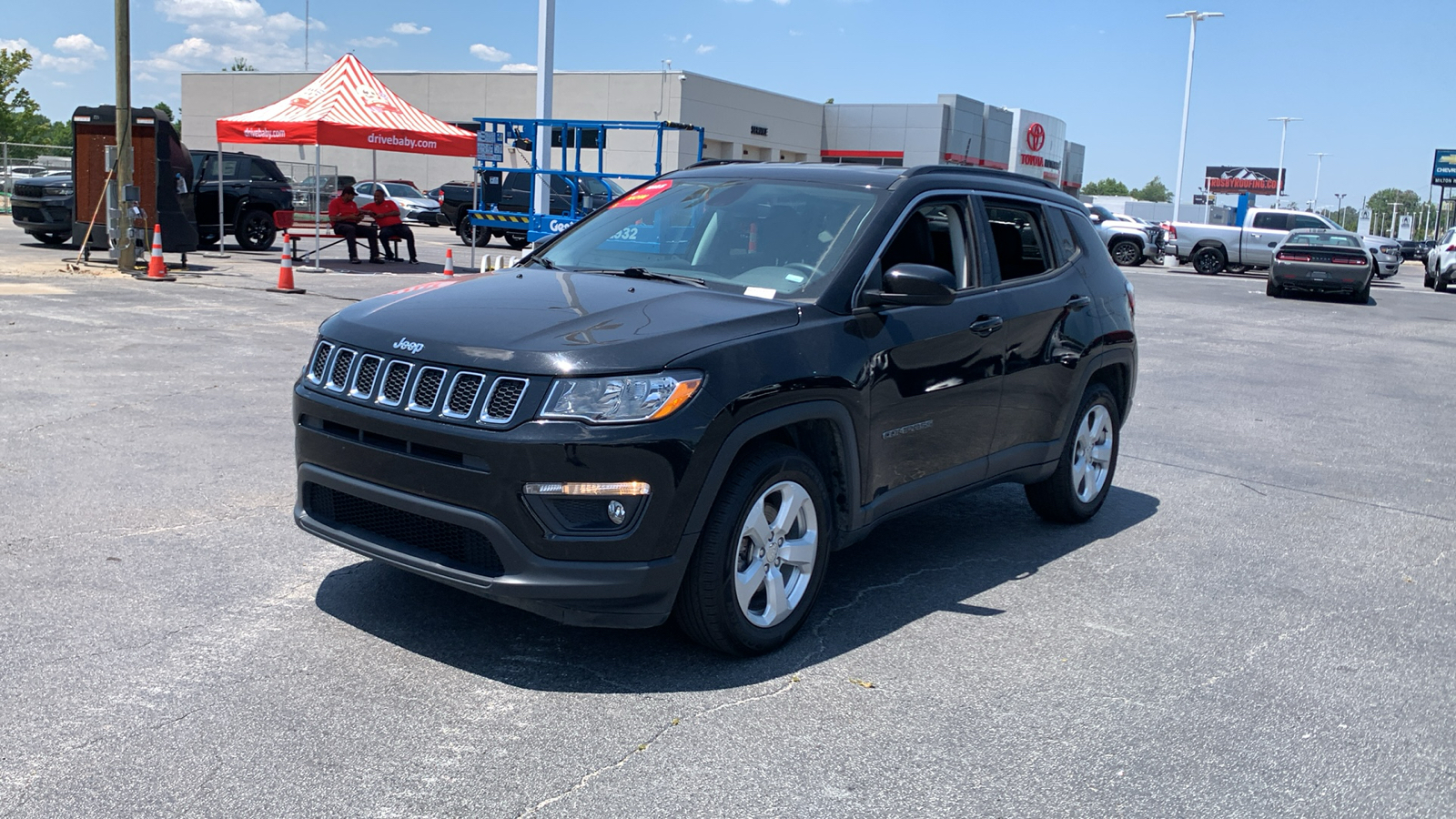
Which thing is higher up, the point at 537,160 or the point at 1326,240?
the point at 537,160

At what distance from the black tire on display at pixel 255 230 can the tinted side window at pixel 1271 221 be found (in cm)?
2561

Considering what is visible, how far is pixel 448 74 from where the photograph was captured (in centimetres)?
5312

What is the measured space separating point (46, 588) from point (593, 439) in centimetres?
241

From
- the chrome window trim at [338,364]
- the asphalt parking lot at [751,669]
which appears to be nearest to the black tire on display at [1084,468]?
the asphalt parking lot at [751,669]

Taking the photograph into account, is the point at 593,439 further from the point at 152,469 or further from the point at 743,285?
the point at 152,469

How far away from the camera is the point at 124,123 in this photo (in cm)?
1719

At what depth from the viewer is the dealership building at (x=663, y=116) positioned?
48.6 meters

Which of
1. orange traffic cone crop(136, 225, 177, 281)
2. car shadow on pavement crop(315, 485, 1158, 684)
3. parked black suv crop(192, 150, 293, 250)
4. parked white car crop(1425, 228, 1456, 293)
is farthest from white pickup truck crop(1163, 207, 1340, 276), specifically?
car shadow on pavement crop(315, 485, 1158, 684)

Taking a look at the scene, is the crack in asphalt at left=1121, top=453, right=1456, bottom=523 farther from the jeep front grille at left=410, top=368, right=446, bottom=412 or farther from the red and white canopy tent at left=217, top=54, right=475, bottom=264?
the red and white canopy tent at left=217, top=54, right=475, bottom=264

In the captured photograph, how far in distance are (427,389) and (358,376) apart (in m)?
0.36

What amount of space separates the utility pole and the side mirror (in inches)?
608

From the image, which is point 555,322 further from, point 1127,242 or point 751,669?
point 1127,242

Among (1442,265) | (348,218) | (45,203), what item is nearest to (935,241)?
(348,218)

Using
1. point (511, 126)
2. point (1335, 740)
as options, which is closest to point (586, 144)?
point (511, 126)
